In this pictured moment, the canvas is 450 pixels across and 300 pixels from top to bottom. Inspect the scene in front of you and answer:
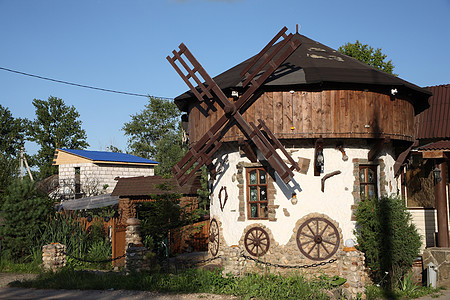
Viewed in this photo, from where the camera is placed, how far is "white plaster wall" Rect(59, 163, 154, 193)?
32.9 meters

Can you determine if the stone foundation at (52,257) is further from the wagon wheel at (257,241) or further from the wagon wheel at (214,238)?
the wagon wheel at (257,241)

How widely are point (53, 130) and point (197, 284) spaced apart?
1742 inches

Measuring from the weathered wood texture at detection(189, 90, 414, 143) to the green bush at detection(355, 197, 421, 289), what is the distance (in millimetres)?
2253

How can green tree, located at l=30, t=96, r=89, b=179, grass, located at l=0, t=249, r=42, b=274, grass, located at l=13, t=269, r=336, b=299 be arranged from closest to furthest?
grass, located at l=13, t=269, r=336, b=299 → grass, located at l=0, t=249, r=42, b=274 → green tree, located at l=30, t=96, r=89, b=179

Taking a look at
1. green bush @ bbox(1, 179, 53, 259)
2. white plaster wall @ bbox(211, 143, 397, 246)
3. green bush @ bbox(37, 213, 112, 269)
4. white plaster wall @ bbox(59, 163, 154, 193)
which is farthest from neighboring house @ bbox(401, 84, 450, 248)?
white plaster wall @ bbox(59, 163, 154, 193)

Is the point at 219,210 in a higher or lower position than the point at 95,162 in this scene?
lower

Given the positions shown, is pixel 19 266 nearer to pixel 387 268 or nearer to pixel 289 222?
pixel 289 222

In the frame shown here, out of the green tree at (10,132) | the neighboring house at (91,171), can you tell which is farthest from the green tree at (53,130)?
the neighboring house at (91,171)

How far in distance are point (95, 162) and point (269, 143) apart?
22190mm

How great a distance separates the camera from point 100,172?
3316 centimetres

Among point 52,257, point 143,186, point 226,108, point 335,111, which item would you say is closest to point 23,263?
point 52,257

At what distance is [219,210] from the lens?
603 inches

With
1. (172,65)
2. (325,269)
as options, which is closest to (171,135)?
(172,65)

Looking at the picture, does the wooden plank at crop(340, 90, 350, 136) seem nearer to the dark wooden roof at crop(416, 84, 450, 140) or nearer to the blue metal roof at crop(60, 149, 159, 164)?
the dark wooden roof at crop(416, 84, 450, 140)
